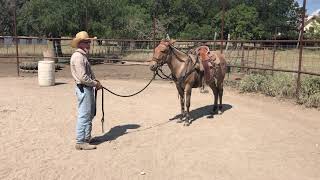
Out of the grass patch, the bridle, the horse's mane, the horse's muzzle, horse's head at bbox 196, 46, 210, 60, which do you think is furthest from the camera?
the grass patch

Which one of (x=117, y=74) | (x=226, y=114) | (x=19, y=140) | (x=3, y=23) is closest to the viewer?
(x=19, y=140)

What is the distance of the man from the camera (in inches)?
245

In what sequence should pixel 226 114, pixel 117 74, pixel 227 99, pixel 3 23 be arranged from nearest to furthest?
pixel 226 114, pixel 227 99, pixel 117 74, pixel 3 23

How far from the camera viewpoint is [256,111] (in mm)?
9555

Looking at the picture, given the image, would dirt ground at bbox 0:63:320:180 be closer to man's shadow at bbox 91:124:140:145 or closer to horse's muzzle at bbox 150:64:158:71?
man's shadow at bbox 91:124:140:145

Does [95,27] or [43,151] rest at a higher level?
[95,27]

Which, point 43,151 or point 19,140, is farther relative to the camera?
point 19,140

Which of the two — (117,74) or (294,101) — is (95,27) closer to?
(117,74)

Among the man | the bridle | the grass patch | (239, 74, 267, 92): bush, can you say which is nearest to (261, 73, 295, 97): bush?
the grass patch

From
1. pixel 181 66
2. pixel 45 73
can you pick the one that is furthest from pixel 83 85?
pixel 45 73

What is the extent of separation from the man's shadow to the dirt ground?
17 mm

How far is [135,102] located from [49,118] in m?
2.54

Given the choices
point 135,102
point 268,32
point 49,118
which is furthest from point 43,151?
point 268,32

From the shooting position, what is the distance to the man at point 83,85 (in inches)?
245
